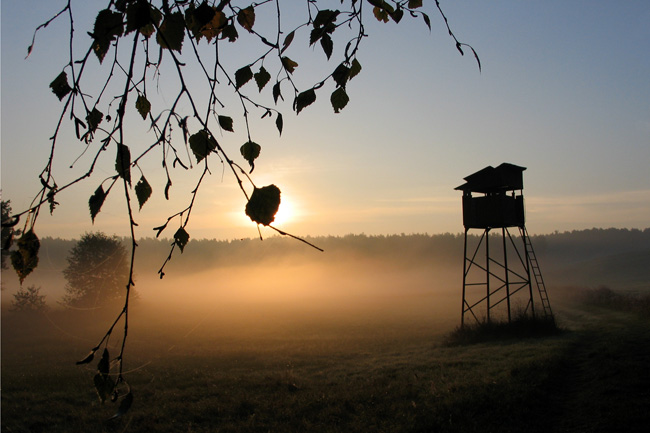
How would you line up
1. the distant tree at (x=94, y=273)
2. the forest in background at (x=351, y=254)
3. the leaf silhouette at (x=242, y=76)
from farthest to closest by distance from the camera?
1. the forest in background at (x=351, y=254)
2. the distant tree at (x=94, y=273)
3. the leaf silhouette at (x=242, y=76)

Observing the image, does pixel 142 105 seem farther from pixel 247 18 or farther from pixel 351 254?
pixel 351 254

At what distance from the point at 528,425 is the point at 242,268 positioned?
12874 cm

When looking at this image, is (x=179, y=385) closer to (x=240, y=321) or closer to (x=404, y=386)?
(x=404, y=386)

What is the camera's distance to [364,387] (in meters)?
12.8

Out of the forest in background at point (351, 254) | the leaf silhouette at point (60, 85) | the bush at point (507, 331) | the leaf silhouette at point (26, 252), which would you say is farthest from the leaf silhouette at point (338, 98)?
the forest in background at point (351, 254)

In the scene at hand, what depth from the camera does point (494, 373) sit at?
1303 cm

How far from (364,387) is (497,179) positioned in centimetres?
1327

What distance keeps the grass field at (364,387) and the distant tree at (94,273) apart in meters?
15.4

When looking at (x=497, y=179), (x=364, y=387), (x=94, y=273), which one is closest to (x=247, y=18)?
(x=364, y=387)

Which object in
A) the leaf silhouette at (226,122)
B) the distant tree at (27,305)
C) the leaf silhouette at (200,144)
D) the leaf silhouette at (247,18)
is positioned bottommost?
the distant tree at (27,305)

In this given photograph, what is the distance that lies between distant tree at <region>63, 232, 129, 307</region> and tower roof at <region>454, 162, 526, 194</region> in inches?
1209

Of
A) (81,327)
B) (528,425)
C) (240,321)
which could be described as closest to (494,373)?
(528,425)

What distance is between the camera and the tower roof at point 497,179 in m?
22.0

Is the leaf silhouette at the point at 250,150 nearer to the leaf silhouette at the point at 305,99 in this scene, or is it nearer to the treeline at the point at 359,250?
the leaf silhouette at the point at 305,99
